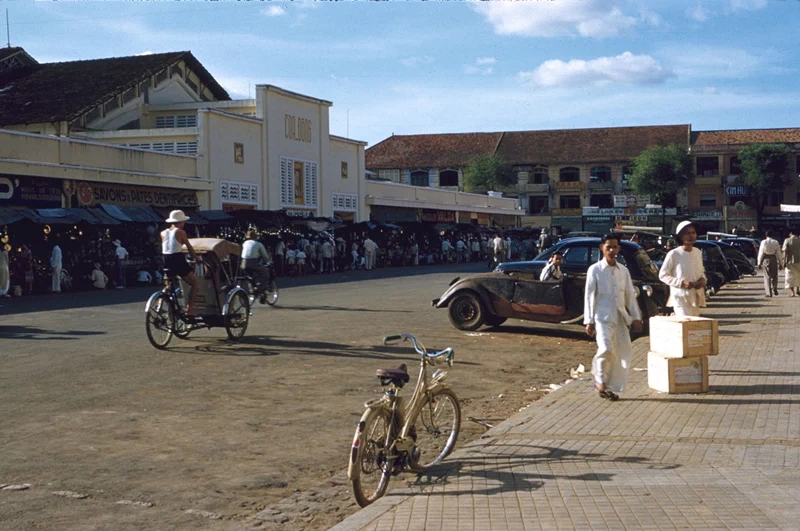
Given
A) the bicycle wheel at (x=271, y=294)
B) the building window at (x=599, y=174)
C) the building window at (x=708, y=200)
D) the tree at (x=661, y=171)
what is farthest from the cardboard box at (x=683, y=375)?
the building window at (x=599, y=174)

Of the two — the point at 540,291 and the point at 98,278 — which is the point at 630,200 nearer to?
the point at 98,278

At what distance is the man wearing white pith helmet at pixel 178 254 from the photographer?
1330 centimetres

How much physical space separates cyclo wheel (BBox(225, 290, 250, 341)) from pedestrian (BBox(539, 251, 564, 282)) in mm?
4958

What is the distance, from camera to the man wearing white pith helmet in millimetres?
13305

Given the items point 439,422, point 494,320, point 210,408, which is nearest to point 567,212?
point 494,320

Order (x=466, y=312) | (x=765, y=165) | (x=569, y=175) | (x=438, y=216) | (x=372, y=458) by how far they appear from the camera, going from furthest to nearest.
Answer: (x=569, y=175)
(x=765, y=165)
(x=438, y=216)
(x=466, y=312)
(x=372, y=458)

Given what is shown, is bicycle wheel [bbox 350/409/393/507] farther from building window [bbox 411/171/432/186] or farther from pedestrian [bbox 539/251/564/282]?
building window [bbox 411/171/432/186]

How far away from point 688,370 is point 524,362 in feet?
12.2

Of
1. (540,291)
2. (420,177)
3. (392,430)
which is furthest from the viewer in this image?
(420,177)

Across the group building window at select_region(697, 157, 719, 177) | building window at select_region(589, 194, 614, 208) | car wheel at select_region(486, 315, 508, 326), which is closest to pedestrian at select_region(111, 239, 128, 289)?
car wheel at select_region(486, 315, 508, 326)

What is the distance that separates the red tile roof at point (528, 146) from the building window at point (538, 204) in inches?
132

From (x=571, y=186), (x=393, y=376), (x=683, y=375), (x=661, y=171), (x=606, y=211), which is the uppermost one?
(x=661, y=171)

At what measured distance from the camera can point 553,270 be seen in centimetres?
1591

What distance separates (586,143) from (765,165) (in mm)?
16586
